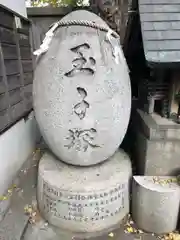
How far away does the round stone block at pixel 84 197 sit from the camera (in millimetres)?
2580

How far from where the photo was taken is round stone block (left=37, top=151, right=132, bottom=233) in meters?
2.58

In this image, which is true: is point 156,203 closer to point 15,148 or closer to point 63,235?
point 63,235

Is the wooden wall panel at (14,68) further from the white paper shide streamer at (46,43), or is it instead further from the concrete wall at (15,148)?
the white paper shide streamer at (46,43)

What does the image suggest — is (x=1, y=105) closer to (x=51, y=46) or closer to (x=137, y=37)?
(x=51, y=46)

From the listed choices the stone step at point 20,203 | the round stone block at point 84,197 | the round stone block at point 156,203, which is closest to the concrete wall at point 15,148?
the stone step at point 20,203

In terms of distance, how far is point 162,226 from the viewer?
259 centimetres

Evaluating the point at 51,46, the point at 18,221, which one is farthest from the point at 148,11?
the point at 18,221

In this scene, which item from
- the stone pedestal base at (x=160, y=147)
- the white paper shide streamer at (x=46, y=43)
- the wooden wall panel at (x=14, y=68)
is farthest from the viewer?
the wooden wall panel at (x=14, y=68)

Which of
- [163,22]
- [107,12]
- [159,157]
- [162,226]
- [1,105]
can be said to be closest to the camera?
[163,22]

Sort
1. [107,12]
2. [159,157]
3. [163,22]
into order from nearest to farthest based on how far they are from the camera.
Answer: [163,22]
[159,157]
[107,12]

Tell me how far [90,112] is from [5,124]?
4.68ft

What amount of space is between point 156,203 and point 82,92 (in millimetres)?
1449

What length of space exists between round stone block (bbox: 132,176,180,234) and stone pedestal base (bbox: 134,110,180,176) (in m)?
0.16

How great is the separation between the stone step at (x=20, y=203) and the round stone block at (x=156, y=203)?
4.48 feet
